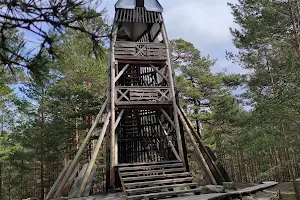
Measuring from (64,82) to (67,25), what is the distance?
13608mm

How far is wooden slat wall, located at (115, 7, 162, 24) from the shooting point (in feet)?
36.3

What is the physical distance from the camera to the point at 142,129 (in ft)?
41.1

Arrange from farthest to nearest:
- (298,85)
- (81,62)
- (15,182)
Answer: (15,182) < (81,62) < (298,85)

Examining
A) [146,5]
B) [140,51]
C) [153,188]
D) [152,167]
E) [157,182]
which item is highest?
[146,5]

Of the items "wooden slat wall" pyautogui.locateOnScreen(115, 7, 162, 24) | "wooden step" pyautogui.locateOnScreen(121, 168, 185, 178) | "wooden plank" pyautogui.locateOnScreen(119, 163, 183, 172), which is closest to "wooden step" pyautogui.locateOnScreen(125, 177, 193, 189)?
"wooden step" pyautogui.locateOnScreen(121, 168, 185, 178)

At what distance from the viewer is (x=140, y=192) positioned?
6.66 meters

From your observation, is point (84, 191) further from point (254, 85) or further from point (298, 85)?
point (254, 85)

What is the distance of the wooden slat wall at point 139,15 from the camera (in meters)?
11.1

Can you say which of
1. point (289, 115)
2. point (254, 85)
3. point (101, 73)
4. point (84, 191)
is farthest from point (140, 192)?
point (254, 85)

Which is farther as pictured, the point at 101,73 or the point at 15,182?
the point at 15,182

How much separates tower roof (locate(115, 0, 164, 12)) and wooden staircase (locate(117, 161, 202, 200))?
7295mm

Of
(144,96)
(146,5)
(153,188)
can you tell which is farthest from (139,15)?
(153,188)

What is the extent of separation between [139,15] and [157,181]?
7.74 m

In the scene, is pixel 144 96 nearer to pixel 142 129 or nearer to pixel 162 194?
pixel 142 129
